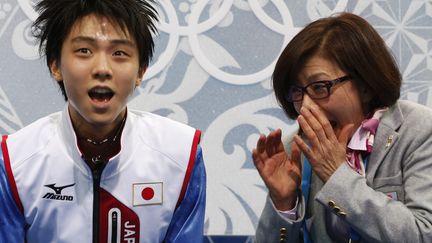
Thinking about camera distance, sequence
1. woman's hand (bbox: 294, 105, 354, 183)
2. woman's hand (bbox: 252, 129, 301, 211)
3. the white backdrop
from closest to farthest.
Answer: woman's hand (bbox: 294, 105, 354, 183) → woman's hand (bbox: 252, 129, 301, 211) → the white backdrop

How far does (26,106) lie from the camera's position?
87.9 inches

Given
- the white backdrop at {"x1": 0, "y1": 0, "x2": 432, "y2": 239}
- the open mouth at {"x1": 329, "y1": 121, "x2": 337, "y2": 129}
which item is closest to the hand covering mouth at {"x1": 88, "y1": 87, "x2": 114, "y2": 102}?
the open mouth at {"x1": 329, "y1": 121, "x2": 337, "y2": 129}

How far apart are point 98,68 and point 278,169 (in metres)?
0.53

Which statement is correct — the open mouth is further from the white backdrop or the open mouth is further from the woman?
the white backdrop

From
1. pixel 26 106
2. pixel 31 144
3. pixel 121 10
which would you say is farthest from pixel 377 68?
pixel 26 106

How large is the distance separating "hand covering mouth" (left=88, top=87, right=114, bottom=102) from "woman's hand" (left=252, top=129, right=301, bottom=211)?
403 mm

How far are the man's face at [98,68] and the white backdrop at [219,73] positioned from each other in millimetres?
844

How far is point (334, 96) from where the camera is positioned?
151 cm

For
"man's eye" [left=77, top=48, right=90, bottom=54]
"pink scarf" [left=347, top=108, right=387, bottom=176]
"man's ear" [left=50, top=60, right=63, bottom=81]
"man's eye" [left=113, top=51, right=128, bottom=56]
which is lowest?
"pink scarf" [left=347, top=108, right=387, bottom=176]

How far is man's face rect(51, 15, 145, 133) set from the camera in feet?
4.40

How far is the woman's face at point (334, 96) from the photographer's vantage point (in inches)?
59.4

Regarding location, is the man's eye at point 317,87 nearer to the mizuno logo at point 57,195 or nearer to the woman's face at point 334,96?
the woman's face at point 334,96

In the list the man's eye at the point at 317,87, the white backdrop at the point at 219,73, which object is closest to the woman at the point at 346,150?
the man's eye at the point at 317,87

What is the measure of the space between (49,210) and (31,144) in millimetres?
157
